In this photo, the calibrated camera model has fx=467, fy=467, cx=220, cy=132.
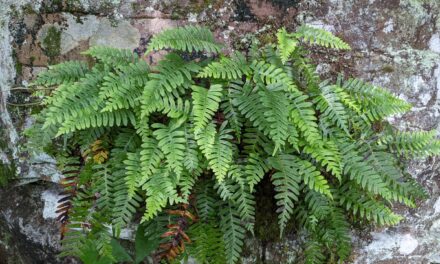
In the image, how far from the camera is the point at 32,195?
421cm

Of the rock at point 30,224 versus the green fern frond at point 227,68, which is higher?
the green fern frond at point 227,68

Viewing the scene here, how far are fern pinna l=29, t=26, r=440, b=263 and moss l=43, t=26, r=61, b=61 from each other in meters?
0.29

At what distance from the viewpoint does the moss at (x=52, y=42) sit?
378 cm

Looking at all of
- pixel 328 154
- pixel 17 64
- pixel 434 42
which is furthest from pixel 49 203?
pixel 434 42

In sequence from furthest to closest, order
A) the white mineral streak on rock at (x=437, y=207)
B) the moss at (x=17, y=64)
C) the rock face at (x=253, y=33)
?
the white mineral streak on rock at (x=437, y=207), the moss at (x=17, y=64), the rock face at (x=253, y=33)

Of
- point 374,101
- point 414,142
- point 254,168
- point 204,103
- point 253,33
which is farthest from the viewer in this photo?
point 253,33

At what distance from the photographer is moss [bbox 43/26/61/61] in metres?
3.78

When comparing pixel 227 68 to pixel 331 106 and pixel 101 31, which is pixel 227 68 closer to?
pixel 331 106

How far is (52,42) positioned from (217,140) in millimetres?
1640

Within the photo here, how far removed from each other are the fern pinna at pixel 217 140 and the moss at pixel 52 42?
293mm

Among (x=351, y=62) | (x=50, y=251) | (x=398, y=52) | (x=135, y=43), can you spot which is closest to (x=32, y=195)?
(x=50, y=251)

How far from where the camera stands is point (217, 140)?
3264 mm

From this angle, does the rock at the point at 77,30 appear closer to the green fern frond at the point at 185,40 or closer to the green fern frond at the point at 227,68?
the green fern frond at the point at 185,40

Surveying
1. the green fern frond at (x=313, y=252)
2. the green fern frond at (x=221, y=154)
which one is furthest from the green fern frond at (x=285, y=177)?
the green fern frond at (x=313, y=252)
